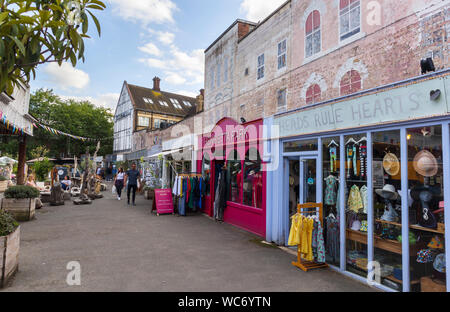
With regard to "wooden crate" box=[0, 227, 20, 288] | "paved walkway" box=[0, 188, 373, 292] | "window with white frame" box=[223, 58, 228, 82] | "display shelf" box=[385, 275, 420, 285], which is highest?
"window with white frame" box=[223, 58, 228, 82]

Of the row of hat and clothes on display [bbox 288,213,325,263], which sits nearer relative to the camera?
the row of hat

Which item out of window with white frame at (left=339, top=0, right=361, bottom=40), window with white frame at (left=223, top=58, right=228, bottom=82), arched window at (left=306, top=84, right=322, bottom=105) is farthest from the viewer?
window with white frame at (left=223, top=58, right=228, bottom=82)

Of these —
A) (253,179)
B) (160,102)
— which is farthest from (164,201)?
(160,102)

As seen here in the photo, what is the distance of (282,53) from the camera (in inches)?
447

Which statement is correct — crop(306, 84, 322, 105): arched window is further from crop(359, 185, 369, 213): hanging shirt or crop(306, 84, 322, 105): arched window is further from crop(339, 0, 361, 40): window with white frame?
crop(359, 185, 369, 213): hanging shirt

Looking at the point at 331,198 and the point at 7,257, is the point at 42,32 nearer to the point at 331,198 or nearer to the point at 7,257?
the point at 7,257

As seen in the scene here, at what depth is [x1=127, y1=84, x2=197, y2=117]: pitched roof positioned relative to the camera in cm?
3356

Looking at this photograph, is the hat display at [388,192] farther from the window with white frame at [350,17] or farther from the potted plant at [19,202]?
the potted plant at [19,202]

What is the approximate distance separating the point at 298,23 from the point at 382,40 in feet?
12.5

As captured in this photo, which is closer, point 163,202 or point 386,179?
point 386,179

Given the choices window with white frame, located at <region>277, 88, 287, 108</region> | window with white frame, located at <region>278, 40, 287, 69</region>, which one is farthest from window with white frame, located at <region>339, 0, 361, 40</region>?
window with white frame, located at <region>277, 88, 287, 108</region>

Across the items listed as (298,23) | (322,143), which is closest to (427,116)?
(322,143)

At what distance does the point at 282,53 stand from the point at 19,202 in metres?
10.6
